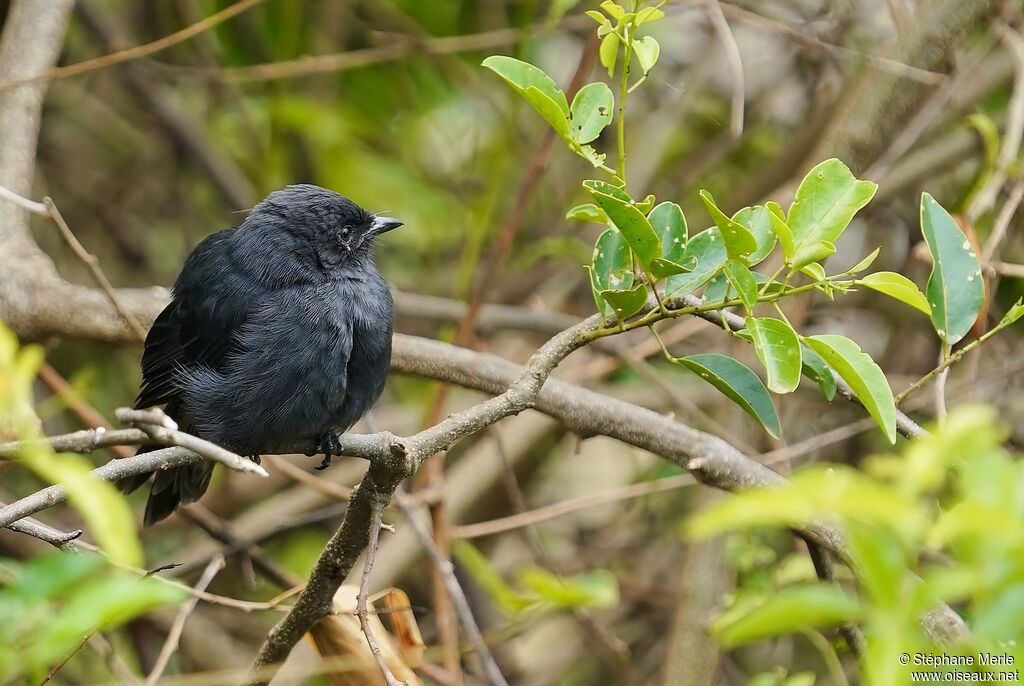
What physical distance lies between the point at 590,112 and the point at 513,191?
3.80 meters

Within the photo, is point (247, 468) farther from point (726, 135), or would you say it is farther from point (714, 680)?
point (726, 135)

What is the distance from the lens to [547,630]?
20.0 ft

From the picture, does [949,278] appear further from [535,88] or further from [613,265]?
[535,88]

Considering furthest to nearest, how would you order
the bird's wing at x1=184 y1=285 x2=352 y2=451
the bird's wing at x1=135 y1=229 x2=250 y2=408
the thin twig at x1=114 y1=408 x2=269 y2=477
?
the bird's wing at x1=135 y1=229 x2=250 y2=408 → the bird's wing at x1=184 y1=285 x2=352 y2=451 → the thin twig at x1=114 y1=408 x2=269 y2=477

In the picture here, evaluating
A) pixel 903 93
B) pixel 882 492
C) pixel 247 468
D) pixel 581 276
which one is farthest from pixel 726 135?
pixel 882 492

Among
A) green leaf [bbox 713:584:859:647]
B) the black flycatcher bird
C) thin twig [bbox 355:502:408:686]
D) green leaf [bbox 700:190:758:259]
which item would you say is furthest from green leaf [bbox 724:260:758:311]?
the black flycatcher bird

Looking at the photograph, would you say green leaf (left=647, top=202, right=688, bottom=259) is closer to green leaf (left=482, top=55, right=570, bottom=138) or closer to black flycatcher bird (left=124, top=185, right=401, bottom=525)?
green leaf (left=482, top=55, right=570, bottom=138)

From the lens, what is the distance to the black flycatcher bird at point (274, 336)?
3461 mm

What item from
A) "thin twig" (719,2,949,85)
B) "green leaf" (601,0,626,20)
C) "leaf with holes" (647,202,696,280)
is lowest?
"thin twig" (719,2,949,85)

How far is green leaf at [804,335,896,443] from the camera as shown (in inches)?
78.3

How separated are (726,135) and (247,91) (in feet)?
8.48

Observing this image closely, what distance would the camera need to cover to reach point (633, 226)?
2104mm

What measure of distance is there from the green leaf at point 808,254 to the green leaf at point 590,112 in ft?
1.58

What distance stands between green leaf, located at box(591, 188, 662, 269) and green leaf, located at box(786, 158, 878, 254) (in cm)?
26
